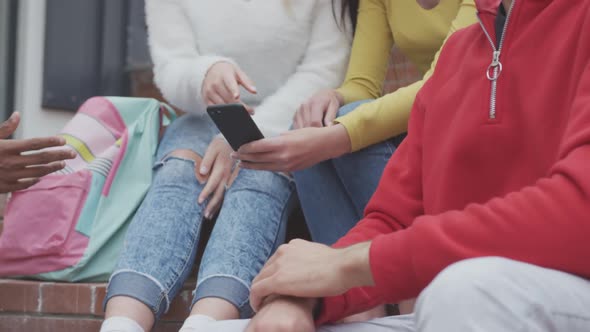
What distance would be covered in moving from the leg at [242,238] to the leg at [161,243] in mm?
72

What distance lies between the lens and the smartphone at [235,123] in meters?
1.54

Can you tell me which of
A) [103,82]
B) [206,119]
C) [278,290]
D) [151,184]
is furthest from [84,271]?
[103,82]

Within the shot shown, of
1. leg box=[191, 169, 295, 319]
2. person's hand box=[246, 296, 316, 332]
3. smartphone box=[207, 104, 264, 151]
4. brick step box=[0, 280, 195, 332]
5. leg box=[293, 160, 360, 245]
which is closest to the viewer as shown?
person's hand box=[246, 296, 316, 332]

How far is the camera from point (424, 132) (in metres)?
1.36

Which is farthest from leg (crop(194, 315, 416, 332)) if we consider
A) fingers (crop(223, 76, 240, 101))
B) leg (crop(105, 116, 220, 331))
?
fingers (crop(223, 76, 240, 101))

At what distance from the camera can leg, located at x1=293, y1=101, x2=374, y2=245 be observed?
191cm

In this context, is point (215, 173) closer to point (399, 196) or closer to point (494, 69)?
point (399, 196)

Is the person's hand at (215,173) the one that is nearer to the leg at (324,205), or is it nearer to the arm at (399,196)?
the leg at (324,205)

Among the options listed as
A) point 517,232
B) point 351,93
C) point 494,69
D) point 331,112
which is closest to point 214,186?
point 331,112

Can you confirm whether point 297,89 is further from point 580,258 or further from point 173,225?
point 580,258

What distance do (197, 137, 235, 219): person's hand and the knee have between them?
41.9 inches

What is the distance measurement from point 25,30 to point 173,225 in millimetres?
1965

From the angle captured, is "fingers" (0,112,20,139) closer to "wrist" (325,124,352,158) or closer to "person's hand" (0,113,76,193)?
"person's hand" (0,113,76,193)

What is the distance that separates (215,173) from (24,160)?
1.40 ft
